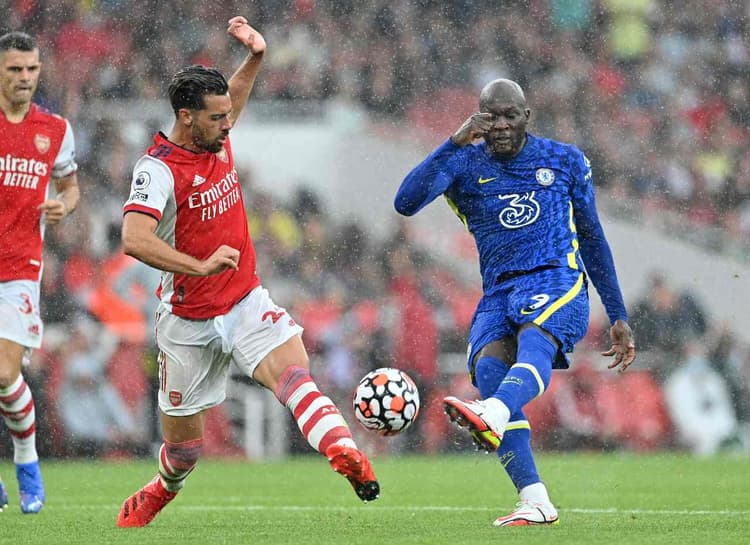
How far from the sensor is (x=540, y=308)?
22.0 ft

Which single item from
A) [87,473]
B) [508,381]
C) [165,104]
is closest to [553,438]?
[87,473]

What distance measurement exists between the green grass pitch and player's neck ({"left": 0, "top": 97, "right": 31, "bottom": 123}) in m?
2.31

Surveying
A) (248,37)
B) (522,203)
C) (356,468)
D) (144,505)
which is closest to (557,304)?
(522,203)

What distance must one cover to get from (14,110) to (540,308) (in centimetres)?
354

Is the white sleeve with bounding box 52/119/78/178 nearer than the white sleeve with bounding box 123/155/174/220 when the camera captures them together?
No

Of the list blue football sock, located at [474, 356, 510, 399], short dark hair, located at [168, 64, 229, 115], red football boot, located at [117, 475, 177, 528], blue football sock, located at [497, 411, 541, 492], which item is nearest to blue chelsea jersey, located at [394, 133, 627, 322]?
blue football sock, located at [474, 356, 510, 399]

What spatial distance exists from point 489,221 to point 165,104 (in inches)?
488

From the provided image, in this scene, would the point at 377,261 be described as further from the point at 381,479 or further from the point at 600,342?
the point at 381,479

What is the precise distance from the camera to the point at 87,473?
1207 cm

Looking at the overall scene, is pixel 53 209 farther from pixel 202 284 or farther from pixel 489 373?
pixel 489 373

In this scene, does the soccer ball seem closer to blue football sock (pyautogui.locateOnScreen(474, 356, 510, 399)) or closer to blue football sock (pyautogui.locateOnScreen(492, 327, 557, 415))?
blue football sock (pyautogui.locateOnScreen(492, 327, 557, 415))

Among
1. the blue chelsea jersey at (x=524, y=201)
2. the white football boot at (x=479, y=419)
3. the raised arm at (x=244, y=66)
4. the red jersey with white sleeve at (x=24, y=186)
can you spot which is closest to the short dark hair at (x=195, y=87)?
the raised arm at (x=244, y=66)

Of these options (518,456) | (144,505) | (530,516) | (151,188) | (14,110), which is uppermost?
(151,188)

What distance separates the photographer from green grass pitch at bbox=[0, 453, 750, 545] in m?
6.16
